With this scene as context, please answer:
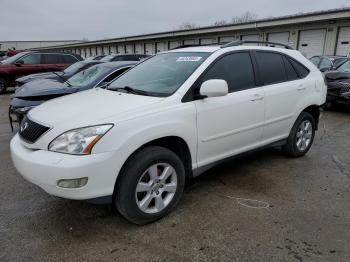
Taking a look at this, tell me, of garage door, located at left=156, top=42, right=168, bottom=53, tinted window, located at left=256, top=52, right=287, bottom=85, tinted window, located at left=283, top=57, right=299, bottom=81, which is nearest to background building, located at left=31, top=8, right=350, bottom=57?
garage door, located at left=156, top=42, right=168, bottom=53

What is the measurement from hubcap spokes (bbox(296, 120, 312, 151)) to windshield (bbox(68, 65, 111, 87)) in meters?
3.92

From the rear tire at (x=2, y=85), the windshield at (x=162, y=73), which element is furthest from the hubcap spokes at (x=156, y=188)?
the rear tire at (x=2, y=85)

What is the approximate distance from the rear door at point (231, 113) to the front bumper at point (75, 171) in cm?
111

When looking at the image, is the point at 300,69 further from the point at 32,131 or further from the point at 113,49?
the point at 113,49

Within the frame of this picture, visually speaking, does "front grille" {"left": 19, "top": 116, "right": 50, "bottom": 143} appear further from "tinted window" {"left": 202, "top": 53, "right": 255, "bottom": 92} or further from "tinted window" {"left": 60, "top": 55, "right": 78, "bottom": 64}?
"tinted window" {"left": 60, "top": 55, "right": 78, "bottom": 64}

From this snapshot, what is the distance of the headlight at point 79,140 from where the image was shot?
2.70 m

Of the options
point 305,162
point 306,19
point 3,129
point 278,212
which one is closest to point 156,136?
point 278,212

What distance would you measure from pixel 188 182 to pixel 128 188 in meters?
1.47

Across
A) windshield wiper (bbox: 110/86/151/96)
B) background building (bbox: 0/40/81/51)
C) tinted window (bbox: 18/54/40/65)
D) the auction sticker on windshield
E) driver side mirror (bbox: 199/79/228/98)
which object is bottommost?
background building (bbox: 0/40/81/51)

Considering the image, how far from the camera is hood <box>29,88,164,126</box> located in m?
2.89

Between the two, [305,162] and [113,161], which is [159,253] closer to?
[113,161]

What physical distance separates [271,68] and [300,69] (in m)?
0.74

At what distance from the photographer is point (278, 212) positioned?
11.2 ft

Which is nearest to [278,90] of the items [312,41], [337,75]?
[337,75]
